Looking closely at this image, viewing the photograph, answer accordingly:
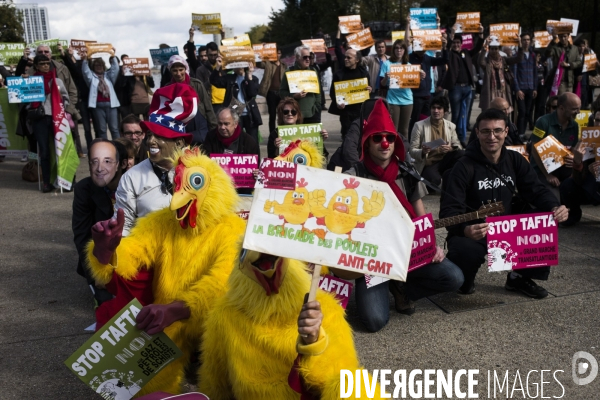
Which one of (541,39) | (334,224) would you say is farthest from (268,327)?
(541,39)

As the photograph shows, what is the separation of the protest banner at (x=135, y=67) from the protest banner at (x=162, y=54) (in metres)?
2.29

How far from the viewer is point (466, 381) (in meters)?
4.04

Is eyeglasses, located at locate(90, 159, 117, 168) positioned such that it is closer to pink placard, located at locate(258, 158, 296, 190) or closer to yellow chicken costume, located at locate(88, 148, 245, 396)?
yellow chicken costume, located at locate(88, 148, 245, 396)

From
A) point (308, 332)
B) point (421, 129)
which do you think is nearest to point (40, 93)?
point (421, 129)

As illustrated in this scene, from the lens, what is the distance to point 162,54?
546 inches

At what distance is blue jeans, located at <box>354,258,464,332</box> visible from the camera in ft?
15.8

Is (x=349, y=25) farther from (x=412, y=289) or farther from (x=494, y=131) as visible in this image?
(x=412, y=289)

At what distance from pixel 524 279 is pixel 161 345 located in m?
3.23

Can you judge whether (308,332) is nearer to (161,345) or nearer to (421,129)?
(161,345)

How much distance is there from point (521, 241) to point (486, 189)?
1.60ft

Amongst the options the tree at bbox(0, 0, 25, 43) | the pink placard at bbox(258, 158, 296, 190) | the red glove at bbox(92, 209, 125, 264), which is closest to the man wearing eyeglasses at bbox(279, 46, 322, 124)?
the red glove at bbox(92, 209, 125, 264)

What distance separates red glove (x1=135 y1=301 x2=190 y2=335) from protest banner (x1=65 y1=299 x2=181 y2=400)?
0.05m

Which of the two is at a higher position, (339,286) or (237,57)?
(237,57)

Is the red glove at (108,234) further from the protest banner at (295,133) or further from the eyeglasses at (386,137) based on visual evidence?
the protest banner at (295,133)
